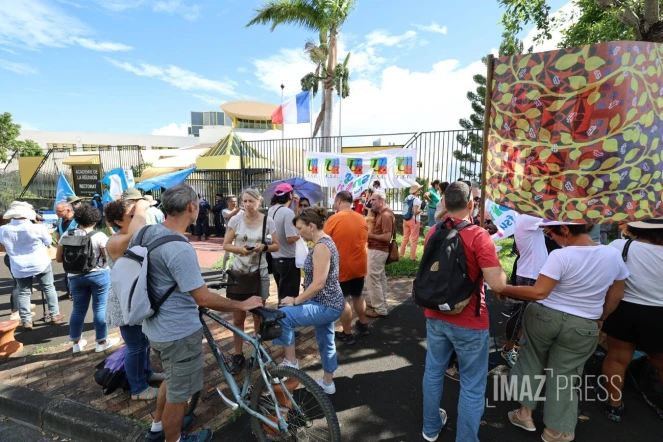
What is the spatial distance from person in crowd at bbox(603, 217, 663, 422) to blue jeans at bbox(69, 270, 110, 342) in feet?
16.4

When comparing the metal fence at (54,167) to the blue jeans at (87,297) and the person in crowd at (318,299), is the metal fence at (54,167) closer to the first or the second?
the blue jeans at (87,297)

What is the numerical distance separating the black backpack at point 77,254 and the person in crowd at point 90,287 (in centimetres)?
4

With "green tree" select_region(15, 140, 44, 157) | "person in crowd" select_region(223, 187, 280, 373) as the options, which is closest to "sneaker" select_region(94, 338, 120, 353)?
"person in crowd" select_region(223, 187, 280, 373)

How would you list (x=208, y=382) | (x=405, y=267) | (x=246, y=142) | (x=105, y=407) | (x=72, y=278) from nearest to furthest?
1. (x=105, y=407)
2. (x=208, y=382)
3. (x=72, y=278)
4. (x=405, y=267)
5. (x=246, y=142)

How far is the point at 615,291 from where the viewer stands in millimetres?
2488

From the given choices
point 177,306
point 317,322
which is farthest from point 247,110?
point 177,306

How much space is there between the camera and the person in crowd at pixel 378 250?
14.8 ft

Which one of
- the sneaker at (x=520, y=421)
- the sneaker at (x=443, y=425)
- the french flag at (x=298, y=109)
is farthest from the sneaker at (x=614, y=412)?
the french flag at (x=298, y=109)

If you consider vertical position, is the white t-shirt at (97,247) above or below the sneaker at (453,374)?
above

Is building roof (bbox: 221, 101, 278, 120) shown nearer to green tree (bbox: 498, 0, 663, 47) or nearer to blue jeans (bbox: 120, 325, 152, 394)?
green tree (bbox: 498, 0, 663, 47)

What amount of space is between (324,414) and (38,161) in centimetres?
2355

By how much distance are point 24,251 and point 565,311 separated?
19.6 feet

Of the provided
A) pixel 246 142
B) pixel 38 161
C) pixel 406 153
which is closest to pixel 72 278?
pixel 406 153

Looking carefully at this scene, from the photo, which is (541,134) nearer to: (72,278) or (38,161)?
(72,278)
